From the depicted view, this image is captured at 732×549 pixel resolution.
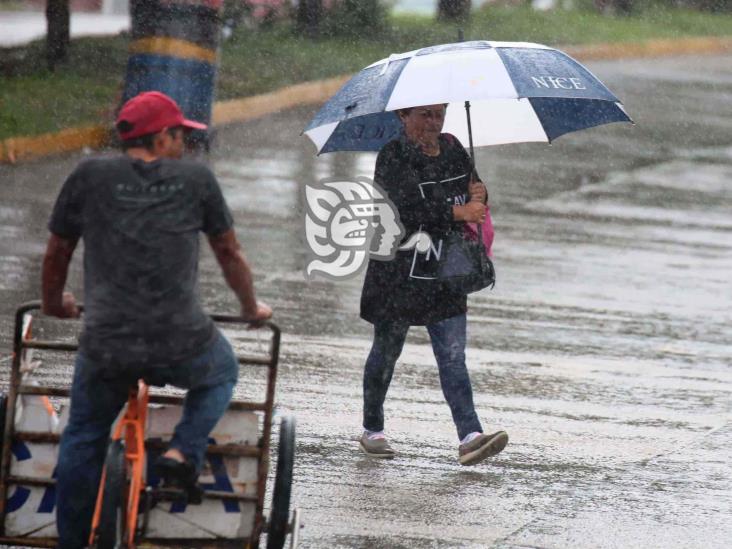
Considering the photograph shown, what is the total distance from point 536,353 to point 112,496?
5.49 metres

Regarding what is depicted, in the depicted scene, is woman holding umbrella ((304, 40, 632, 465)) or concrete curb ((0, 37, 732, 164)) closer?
woman holding umbrella ((304, 40, 632, 465))

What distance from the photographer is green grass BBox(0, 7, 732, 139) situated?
65.1 ft

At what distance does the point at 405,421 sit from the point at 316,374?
3.81ft

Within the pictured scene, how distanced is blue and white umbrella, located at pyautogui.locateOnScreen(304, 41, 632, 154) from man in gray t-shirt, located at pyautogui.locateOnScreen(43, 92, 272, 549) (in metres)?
2.05

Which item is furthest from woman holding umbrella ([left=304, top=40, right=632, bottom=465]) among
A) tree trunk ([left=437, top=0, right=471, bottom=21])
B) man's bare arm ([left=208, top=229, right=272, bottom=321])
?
tree trunk ([left=437, top=0, right=471, bottom=21])

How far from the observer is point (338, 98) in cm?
780

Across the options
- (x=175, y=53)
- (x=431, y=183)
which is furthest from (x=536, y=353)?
(x=175, y=53)

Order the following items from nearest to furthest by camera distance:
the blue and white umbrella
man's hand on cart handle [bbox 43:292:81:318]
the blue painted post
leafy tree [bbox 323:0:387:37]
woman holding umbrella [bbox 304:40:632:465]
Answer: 1. man's hand on cart handle [bbox 43:292:81:318]
2. the blue and white umbrella
3. woman holding umbrella [bbox 304:40:632:465]
4. the blue painted post
5. leafy tree [bbox 323:0:387:37]

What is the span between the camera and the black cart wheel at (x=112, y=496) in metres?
5.29

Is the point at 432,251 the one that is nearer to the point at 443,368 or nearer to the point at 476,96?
the point at 443,368

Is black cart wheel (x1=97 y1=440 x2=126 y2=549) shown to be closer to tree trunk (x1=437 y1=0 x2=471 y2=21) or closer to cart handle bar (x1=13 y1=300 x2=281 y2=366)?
cart handle bar (x1=13 y1=300 x2=281 y2=366)

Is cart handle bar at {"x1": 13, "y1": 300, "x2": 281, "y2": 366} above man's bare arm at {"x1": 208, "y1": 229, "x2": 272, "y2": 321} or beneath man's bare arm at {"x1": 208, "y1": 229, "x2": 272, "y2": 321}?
beneath

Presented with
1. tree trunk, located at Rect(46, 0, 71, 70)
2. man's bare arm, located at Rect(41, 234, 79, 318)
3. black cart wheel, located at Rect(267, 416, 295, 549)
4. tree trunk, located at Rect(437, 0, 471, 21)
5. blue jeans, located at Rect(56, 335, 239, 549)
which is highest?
tree trunk, located at Rect(437, 0, 471, 21)

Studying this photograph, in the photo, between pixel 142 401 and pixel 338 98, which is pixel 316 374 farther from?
pixel 142 401
